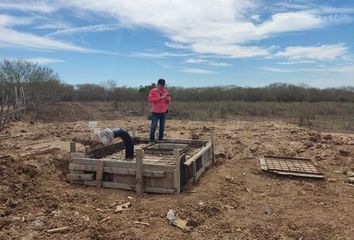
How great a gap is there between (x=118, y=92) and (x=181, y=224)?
31915mm

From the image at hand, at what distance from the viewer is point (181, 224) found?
212 inches

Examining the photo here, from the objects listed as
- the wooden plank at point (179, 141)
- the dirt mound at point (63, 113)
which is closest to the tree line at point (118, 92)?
the dirt mound at point (63, 113)

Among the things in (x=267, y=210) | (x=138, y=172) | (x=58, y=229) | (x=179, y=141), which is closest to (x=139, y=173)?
(x=138, y=172)

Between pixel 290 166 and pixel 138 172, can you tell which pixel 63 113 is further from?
pixel 138 172

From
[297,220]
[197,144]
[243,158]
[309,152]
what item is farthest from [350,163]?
[297,220]

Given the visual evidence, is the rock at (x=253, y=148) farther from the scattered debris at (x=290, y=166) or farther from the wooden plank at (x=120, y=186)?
the wooden plank at (x=120, y=186)

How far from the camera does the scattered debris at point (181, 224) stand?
5.28 m

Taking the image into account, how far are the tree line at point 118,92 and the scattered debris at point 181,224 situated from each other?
57.5ft

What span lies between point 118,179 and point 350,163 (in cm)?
572

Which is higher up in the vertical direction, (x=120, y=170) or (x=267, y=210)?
(x=120, y=170)

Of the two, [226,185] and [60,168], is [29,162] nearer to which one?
[60,168]

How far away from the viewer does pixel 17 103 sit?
19.4m

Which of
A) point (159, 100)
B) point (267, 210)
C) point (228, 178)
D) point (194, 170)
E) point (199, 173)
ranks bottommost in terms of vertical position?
point (267, 210)

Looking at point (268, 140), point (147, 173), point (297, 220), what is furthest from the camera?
point (268, 140)
